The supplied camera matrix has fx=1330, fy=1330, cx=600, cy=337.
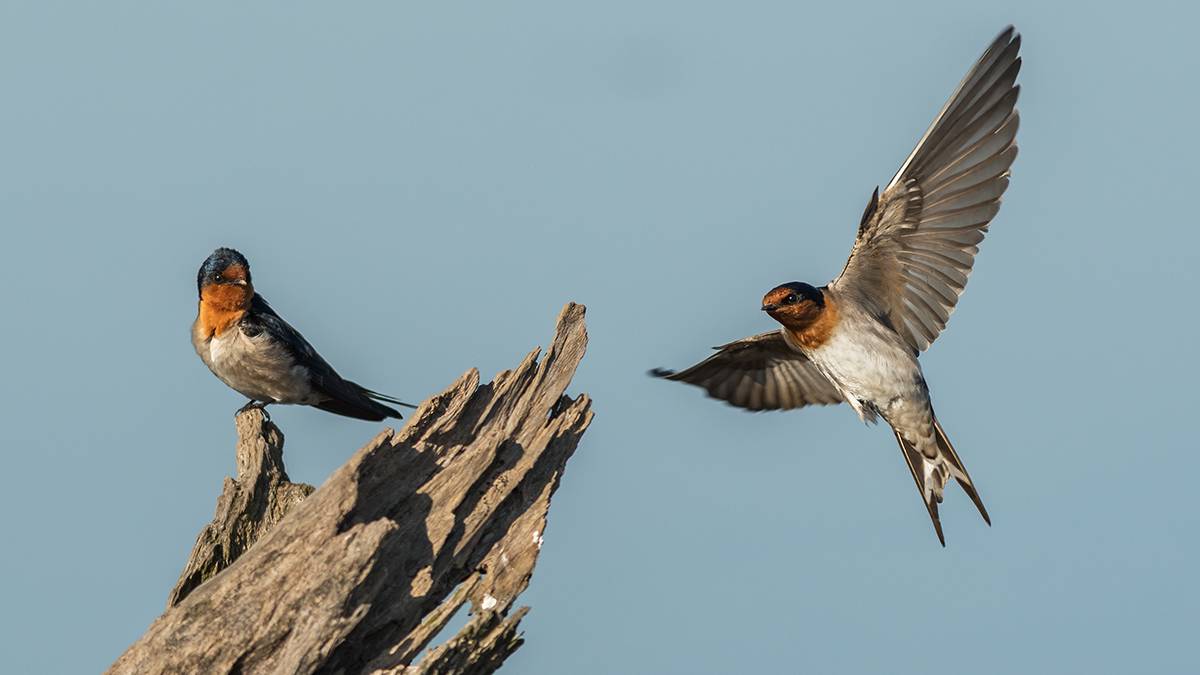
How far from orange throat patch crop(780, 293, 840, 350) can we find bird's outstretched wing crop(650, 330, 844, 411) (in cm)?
121

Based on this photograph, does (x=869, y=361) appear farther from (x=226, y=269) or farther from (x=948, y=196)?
(x=226, y=269)

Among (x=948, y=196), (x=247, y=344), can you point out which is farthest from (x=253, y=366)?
(x=948, y=196)

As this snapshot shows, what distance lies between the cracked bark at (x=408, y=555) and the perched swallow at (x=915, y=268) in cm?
290

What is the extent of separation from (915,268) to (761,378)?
1.89 meters

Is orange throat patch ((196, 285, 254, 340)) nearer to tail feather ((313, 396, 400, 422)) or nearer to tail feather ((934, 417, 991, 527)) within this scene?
tail feather ((313, 396, 400, 422))

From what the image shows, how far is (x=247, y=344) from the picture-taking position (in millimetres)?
8812

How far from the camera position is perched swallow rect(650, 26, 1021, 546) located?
850 centimetres

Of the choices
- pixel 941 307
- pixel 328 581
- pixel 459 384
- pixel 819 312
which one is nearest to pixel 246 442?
pixel 459 384

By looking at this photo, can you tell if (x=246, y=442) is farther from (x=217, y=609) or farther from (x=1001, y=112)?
(x=1001, y=112)

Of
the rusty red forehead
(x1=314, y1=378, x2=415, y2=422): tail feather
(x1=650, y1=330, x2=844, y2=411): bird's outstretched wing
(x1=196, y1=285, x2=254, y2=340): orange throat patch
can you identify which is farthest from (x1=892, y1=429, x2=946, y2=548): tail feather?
(x1=196, y1=285, x2=254, y2=340): orange throat patch

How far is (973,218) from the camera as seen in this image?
8.66 meters

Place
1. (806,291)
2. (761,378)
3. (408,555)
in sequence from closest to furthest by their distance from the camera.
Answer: (408,555)
(806,291)
(761,378)

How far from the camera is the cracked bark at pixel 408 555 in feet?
17.0

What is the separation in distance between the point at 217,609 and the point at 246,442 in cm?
192
